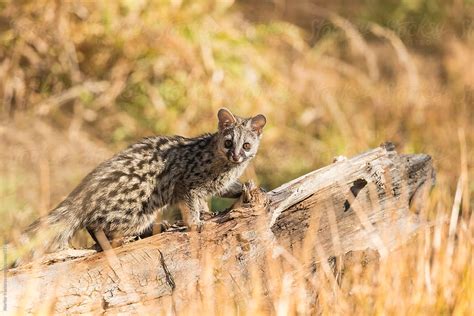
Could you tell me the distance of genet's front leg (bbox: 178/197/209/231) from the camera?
634 cm

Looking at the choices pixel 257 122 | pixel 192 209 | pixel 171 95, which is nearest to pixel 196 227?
pixel 192 209

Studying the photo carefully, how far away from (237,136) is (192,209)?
0.78m

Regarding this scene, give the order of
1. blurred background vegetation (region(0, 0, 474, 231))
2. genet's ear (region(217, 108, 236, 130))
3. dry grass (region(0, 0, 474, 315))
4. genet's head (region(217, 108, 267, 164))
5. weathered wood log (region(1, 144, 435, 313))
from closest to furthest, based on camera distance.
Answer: weathered wood log (region(1, 144, 435, 313)) < genet's head (region(217, 108, 267, 164)) < genet's ear (region(217, 108, 236, 130)) < dry grass (region(0, 0, 474, 315)) < blurred background vegetation (region(0, 0, 474, 231))

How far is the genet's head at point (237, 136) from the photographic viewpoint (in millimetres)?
7117

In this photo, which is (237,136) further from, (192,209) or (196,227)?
(196,227)

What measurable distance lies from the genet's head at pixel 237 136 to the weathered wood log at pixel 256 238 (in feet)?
3.15

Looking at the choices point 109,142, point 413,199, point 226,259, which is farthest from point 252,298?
point 109,142

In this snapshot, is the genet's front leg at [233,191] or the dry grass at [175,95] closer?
the genet's front leg at [233,191]

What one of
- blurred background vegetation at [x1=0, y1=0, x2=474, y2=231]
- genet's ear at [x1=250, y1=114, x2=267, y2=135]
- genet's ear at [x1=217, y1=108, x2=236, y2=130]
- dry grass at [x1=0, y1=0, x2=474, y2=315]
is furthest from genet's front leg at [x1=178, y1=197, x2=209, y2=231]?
blurred background vegetation at [x1=0, y1=0, x2=474, y2=231]

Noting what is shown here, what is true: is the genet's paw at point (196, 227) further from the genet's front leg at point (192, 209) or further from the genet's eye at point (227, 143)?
the genet's eye at point (227, 143)

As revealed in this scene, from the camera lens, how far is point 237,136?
721cm

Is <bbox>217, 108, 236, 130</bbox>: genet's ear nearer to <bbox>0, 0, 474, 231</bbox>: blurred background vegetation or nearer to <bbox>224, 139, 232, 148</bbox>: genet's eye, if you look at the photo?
<bbox>224, 139, 232, 148</bbox>: genet's eye

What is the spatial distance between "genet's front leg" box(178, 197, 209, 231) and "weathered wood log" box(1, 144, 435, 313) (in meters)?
0.29

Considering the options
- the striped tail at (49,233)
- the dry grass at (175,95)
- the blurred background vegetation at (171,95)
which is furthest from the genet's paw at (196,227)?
the blurred background vegetation at (171,95)
